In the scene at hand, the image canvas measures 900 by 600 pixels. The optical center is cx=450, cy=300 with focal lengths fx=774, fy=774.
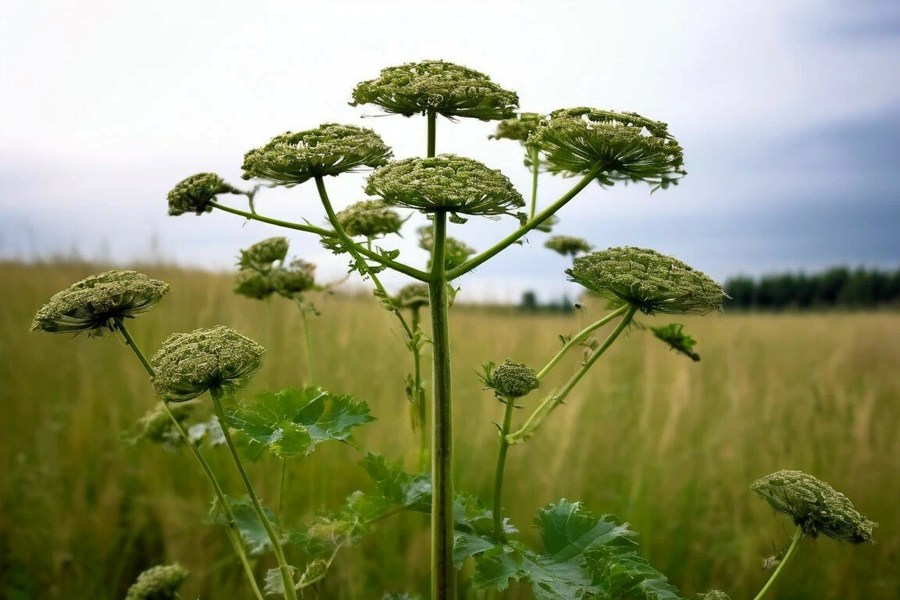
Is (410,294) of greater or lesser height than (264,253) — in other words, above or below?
below

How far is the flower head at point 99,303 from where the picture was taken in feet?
6.31

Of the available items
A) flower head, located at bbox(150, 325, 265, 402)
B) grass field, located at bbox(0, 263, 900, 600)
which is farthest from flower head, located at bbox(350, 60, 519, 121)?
grass field, located at bbox(0, 263, 900, 600)

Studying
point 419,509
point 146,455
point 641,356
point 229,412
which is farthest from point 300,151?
point 641,356

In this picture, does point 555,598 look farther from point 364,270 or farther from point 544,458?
point 544,458

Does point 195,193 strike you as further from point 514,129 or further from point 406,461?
point 406,461

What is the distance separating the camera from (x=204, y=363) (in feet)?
5.73

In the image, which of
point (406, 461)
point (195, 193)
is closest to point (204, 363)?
point (195, 193)

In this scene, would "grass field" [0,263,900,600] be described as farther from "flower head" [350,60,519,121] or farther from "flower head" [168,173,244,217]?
"flower head" [350,60,519,121]

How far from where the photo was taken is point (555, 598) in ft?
5.76

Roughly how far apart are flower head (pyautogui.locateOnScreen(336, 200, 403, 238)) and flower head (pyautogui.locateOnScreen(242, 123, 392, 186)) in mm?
345

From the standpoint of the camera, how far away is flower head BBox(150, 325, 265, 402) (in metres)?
1.75

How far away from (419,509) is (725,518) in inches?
151

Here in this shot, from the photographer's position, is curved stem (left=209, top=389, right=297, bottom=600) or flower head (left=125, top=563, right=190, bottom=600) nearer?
curved stem (left=209, top=389, right=297, bottom=600)

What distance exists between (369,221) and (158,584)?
1284mm
